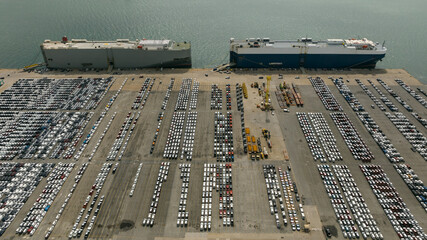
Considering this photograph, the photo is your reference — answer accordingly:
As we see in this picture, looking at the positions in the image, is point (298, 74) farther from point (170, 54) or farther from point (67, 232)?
point (67, 232)

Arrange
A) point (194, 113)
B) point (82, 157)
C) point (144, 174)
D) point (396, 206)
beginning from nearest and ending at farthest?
1. point (396, 206)
2. point (144, 174)
3. point (82, 157)
4. point (194, 113)

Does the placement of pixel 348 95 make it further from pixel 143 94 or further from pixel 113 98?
pixel 113 98

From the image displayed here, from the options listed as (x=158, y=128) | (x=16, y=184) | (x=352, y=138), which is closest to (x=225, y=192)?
(x=158, y=128)

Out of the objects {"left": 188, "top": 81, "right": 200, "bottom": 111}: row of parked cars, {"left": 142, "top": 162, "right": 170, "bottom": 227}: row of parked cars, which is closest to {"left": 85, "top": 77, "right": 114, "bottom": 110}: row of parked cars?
{"left": 188, "top": 81, "right": 200, "bottom": 111}: row of parked cars

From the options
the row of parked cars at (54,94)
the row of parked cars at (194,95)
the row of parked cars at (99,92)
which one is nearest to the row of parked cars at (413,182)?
the row of parked cars at (194,95)

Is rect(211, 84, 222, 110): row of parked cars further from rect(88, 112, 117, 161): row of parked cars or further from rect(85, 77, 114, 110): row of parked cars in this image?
rect(85, 77, 114, 110): row of parked cars

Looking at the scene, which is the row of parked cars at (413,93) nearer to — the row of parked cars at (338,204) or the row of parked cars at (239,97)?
the row of parked cars at (338,204)

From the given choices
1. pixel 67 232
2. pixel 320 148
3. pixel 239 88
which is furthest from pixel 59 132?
pixel 320 148
